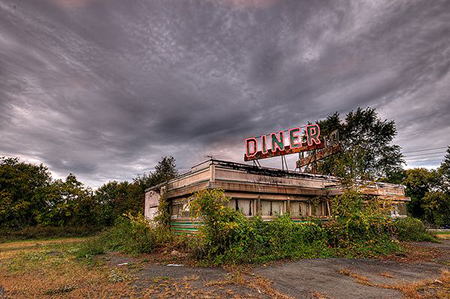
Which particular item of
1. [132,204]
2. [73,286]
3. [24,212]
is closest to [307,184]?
[73,286]

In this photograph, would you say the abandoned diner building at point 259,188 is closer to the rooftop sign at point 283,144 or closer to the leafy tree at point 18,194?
the rooftop sign at point 283,144

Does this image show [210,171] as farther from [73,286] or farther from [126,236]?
[126,236]

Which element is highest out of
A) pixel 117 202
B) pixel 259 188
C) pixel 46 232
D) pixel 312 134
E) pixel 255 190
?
pixel 312 134

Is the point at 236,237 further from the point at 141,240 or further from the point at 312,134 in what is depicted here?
the point at 312,134

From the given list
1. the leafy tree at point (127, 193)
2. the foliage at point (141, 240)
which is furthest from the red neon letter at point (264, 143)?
the leafy tree at point (127, 193)

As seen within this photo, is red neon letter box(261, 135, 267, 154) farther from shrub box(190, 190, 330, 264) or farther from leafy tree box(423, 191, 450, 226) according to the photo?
leafy tree box(423, 191, 450, 226)

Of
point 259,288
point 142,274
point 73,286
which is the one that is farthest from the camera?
point 142,274

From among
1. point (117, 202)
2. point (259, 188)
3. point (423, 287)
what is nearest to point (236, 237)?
point (259, 188)

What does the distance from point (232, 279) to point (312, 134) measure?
12.5 metres

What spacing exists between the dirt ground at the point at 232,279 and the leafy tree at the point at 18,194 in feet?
59.7

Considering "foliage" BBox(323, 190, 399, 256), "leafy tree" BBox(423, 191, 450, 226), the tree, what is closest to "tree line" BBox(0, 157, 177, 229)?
"foliage" BBox(323, 190, 399, 256)

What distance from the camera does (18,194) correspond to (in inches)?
986

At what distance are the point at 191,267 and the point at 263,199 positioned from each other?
5805 millimetres

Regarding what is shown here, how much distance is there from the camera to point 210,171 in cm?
1168
